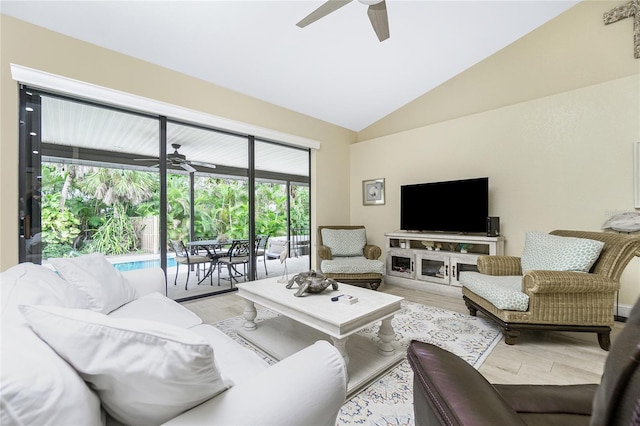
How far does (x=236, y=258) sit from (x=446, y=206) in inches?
123

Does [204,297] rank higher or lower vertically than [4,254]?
lower

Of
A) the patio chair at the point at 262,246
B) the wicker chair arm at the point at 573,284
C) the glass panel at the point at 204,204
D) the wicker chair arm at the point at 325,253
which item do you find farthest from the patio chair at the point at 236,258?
the wicker chair arm at the point at 573,284

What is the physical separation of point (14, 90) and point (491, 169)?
17.3ft

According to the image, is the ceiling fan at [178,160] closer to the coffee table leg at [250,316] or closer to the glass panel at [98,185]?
the glass panel at [98,185]

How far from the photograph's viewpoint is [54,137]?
2.74 m

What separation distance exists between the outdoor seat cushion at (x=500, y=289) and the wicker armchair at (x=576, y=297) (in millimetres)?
53

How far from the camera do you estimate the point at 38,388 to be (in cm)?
55

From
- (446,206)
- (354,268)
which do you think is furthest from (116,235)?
(446,206)

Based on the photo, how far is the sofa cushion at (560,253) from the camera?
2285mm

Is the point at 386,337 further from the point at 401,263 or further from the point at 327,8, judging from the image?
the point at 327,8

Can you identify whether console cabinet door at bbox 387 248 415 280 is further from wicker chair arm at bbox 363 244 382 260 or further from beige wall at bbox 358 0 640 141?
beige wall at bbox 358 0 640 141

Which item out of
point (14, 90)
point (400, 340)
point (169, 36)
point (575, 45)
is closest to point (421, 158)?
point (575, 45)

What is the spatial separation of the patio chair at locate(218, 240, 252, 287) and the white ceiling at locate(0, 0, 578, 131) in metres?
2.20

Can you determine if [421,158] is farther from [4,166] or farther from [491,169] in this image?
[4,166]
